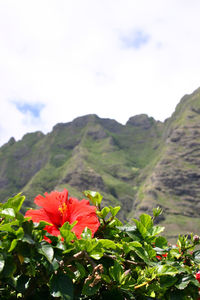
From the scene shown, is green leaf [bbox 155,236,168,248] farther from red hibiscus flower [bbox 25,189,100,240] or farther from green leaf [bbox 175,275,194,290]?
red hibiscus flower [bbox 25,189,100,240]

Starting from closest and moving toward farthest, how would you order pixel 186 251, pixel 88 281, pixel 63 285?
pixel 63 285 < pixel 88 281 < pixel 186 251

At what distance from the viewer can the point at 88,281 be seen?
1.64m

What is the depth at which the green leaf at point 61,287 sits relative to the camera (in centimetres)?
147

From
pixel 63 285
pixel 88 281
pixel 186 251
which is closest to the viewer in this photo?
pixel 63 285

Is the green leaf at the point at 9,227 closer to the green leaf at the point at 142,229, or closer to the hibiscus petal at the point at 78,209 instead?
the hibiscus petal at the point at 78,209

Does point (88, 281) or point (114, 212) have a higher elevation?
point (114, 212)

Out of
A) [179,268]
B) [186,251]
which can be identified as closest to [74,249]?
[179,268]

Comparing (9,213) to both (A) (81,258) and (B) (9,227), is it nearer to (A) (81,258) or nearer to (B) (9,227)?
(B) (9,227)

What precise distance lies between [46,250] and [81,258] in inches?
10.9

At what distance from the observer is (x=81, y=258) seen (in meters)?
1.69

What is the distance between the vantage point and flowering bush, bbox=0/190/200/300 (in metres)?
1.50

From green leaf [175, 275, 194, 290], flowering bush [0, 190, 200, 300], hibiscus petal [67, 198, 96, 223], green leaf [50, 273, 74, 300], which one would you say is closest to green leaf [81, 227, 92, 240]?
flowering bush [0, 190, 200, 300]

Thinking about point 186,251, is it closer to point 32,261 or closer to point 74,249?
point 74,249

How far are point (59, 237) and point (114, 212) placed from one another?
0.64 meters
